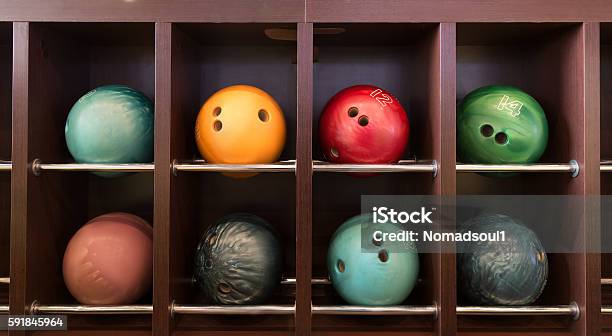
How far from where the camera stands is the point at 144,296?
6.52 feet

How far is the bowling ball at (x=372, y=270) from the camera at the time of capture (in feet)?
5.87

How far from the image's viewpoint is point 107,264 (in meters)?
1.81

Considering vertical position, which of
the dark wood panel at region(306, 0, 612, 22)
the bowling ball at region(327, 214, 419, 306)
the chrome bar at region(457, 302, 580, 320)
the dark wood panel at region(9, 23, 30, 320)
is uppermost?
the dark wood panel at region(306, 0, 612, 22)

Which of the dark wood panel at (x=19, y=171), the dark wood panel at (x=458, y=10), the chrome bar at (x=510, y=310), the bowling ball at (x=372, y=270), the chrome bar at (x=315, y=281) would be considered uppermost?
the dark wood panel at (x=458, y=10)

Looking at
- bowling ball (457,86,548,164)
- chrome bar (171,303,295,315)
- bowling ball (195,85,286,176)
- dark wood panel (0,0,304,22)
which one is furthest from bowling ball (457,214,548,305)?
dark wood panel (0,0,304,22)

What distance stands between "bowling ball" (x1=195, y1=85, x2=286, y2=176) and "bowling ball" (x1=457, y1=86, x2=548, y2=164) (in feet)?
2.38

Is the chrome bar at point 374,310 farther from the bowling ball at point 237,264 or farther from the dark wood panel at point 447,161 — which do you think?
the bowling ball at point 237,264

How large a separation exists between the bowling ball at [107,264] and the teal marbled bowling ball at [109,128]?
267 millimetres

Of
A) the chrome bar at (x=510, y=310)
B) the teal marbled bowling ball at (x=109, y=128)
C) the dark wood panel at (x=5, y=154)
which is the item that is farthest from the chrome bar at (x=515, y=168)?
the dark wood panel at (x=5, y=154)

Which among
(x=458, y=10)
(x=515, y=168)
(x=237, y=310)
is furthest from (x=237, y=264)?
(x=458, y=10)

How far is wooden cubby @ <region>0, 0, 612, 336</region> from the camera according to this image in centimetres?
179

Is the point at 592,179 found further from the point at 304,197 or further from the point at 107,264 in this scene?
the point at 107,264

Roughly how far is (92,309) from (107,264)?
0.56 feet

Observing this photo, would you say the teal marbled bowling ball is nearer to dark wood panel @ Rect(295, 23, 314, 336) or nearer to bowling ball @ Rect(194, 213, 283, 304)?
bowling ball @ Rect(194, 213, 283, 304)
